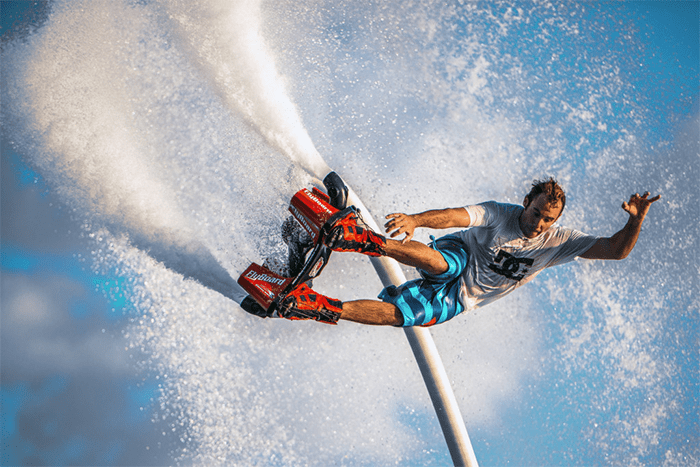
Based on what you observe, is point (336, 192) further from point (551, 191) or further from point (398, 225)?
point (551, 191)

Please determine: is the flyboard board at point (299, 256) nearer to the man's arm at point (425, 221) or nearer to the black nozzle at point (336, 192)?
the black nozzle at point (336, 192)

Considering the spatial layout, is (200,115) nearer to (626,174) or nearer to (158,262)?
(158,262)

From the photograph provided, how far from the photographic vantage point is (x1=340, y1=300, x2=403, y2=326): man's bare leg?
2.61 meters

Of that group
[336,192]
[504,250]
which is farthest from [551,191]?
[336,192]

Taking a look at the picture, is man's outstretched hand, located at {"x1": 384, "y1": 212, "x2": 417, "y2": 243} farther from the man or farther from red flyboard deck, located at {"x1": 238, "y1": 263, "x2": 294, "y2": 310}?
red flyboard deck, located at {"x1": 238, "y1": 263, "x2": 294, "y2": 310}

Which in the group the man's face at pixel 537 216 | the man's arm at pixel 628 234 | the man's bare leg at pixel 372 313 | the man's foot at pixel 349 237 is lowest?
the man's arm at pixel 628 234

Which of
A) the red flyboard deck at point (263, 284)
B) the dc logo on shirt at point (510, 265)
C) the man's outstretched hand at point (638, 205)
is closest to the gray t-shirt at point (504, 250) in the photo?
the dc logo on shirt at point (510, 265)

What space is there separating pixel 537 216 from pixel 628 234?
552mm

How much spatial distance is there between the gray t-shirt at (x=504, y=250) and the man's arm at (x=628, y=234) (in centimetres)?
7

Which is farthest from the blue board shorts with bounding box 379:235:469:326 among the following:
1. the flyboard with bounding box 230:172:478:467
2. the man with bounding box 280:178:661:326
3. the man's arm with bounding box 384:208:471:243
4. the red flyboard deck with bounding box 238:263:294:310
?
the red flyboard deck with bounding box 238:263:294:310

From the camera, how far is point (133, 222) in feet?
11.6

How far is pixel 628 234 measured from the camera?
256cm

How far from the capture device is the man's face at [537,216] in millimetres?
2437

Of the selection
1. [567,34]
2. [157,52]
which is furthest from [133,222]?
[567,34]
